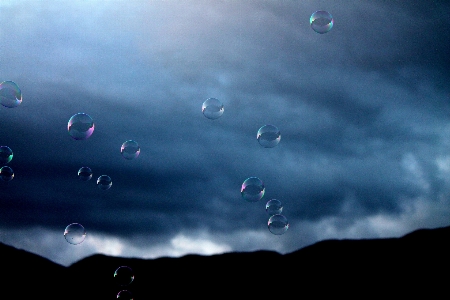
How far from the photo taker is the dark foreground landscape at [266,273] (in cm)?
7412

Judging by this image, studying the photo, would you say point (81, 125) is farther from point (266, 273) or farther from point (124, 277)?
point (266, 273)

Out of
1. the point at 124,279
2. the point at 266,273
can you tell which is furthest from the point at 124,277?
the point at 266,273

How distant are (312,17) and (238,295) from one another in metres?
81.3

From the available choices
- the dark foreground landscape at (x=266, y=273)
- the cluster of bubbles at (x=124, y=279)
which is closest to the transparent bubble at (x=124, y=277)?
the cluster of bubbles at (x=124, y=279)

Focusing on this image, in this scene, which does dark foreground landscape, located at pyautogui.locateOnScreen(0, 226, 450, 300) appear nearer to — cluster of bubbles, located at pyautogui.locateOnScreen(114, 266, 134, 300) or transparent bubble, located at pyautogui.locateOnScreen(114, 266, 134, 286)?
cluster of bubbles, located at pyautogui.locateOnScreen(114, 266, 134, 300)

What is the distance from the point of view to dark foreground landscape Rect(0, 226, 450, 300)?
243 feet

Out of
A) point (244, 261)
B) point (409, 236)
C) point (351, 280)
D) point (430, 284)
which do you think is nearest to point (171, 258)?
point (244, 261)

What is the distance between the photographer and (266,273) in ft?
316

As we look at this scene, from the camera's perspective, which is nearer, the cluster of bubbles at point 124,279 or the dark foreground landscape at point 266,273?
the cluster of bubbles at point 124,279

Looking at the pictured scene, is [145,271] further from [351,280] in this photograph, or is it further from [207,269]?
[351,280]

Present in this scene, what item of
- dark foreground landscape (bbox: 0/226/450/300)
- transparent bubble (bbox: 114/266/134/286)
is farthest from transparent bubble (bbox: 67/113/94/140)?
dark foreground landscape (bbox: 0/226/450/300)

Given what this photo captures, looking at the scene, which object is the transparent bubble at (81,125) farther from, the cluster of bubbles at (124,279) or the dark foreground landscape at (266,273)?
the dark foreground landscape at (266,273)

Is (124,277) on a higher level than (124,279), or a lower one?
higher

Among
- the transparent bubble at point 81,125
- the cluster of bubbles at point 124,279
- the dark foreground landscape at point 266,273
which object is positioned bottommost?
the cluster of bubbles at point 124,279
